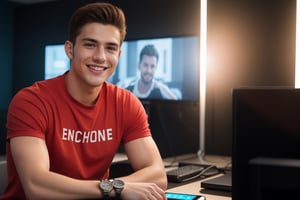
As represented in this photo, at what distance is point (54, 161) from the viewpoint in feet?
5.42

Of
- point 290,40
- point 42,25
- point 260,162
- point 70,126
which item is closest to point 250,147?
point 260,162

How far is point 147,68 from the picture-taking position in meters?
2.63

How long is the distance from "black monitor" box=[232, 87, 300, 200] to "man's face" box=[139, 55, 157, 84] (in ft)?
5.87

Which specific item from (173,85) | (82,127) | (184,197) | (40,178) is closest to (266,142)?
(184,197)

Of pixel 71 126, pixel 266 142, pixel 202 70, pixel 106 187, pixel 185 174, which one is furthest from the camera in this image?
pixel 202 70

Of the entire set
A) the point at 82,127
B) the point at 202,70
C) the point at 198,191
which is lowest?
the point at 198,191

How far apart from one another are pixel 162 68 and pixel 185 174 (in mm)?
844

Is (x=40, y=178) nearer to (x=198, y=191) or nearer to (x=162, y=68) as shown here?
(x=198, y=191)

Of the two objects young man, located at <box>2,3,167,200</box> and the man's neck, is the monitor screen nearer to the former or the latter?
young man, located at <box>2,3,167,200</box>

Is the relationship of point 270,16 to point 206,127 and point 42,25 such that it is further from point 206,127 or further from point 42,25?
point 42,25

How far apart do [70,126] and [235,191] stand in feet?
3.10

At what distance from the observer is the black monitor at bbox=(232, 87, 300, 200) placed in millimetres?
781

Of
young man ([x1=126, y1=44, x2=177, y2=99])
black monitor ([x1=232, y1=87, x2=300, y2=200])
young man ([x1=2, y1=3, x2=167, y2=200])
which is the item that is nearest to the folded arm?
young man ([x1=2, y1=3, x2=167, y2=200])

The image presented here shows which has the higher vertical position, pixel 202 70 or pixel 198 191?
pixel 202 70
